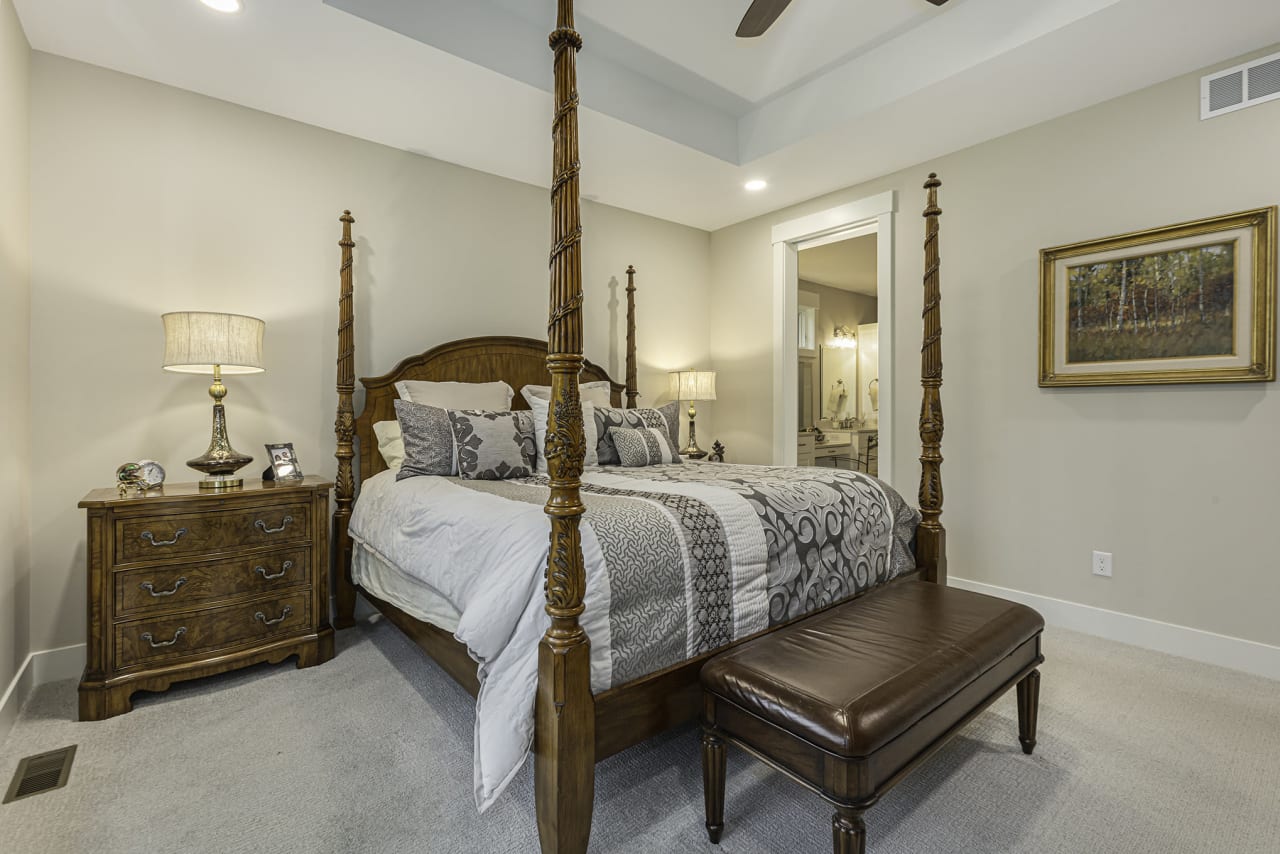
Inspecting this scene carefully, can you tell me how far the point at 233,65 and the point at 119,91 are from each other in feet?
1.72

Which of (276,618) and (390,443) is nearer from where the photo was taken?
(276,618)

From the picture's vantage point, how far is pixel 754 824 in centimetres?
159

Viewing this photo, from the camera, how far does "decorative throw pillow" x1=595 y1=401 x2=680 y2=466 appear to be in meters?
3.16

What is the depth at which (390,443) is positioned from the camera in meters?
3.03

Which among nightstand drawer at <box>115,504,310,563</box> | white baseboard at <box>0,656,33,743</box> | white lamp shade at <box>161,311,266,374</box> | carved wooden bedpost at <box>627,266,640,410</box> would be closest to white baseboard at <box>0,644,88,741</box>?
white baseboard at <box>0,656,33,743</box>

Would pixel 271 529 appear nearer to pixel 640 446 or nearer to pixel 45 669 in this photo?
pixel 45 669

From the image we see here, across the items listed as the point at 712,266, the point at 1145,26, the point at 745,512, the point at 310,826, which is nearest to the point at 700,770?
the point at 745,512

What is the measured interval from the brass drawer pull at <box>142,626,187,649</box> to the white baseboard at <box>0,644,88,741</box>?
309mm

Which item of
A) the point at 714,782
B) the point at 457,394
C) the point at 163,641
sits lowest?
the point at 714,782

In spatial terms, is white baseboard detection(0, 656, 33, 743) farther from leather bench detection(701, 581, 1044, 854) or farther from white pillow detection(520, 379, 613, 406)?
leather bench detection(701, 581, 1044, 854)

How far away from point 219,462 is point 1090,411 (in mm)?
3997

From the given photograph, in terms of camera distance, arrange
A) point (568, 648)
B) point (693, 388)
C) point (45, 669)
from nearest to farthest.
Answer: point (568, 648), point (45, 669), point (693, 388)

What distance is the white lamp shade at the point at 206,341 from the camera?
2359mm

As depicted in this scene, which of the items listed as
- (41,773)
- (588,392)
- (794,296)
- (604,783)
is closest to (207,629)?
(41,773)
